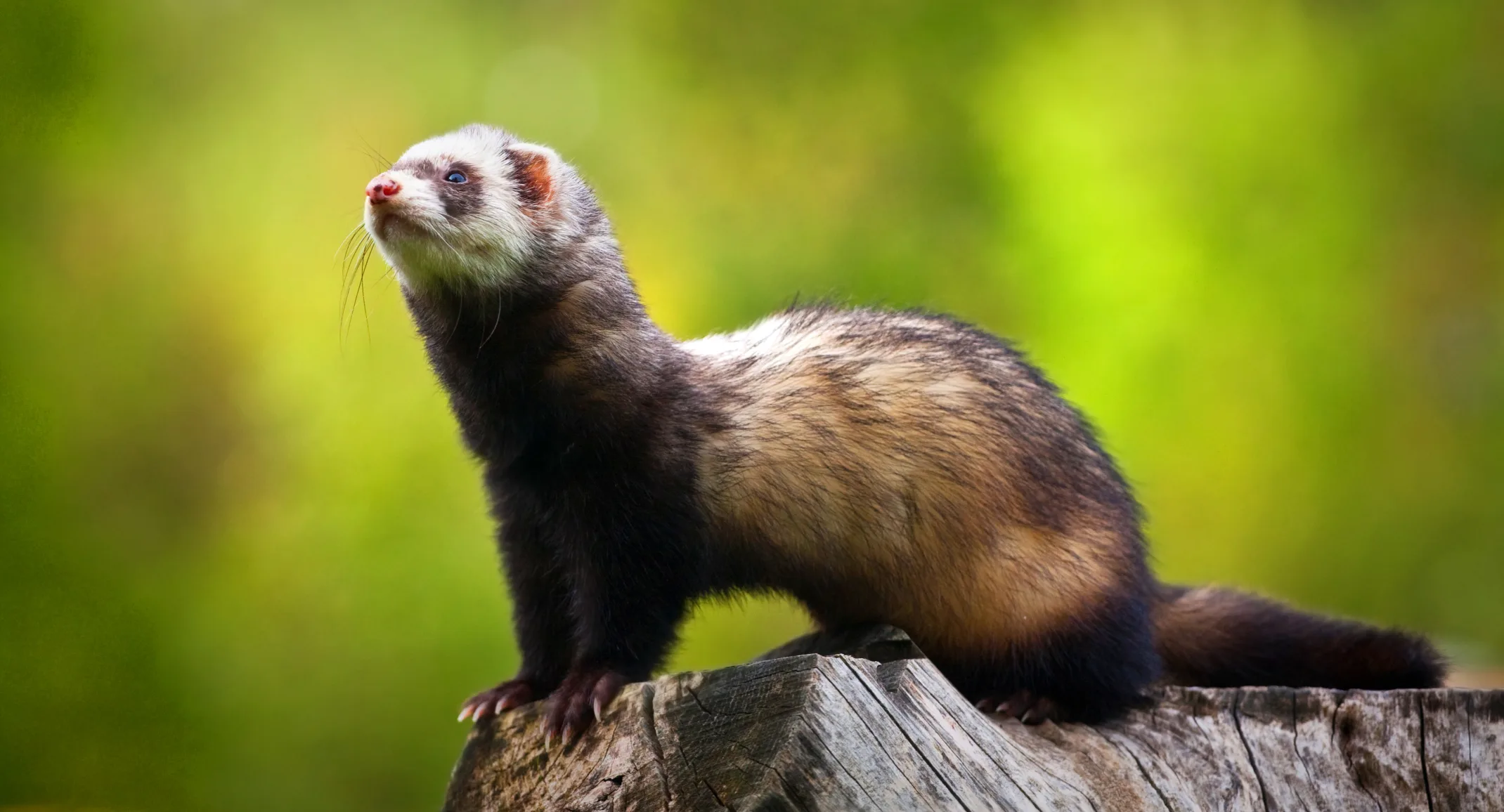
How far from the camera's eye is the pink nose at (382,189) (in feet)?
9.07

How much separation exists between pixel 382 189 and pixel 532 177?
1.52ft

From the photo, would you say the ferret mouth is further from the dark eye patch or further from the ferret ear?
the ferret ear

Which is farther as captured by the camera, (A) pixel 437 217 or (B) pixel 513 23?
(B) pixel 513 23

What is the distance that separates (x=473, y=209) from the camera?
2.97 metres

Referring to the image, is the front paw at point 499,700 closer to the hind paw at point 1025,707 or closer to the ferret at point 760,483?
the ferret at point 760,483

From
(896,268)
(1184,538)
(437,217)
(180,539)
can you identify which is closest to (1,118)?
(180,539)

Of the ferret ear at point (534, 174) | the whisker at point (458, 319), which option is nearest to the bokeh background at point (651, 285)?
the ferret ear at point (534, 174)

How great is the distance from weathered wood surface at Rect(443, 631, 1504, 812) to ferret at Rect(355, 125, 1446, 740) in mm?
221

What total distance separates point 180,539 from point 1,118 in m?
1.92

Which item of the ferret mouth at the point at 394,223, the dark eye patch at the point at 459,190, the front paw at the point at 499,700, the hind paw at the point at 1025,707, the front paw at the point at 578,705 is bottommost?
the hind paw at the point at 1025,707

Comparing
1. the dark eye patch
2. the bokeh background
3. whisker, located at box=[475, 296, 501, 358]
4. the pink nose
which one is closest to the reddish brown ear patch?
the dark eye patch

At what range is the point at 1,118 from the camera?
537cm

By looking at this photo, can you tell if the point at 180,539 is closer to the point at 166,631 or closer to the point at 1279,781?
the point at 166,631

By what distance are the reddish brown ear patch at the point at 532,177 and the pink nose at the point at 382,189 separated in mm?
362
